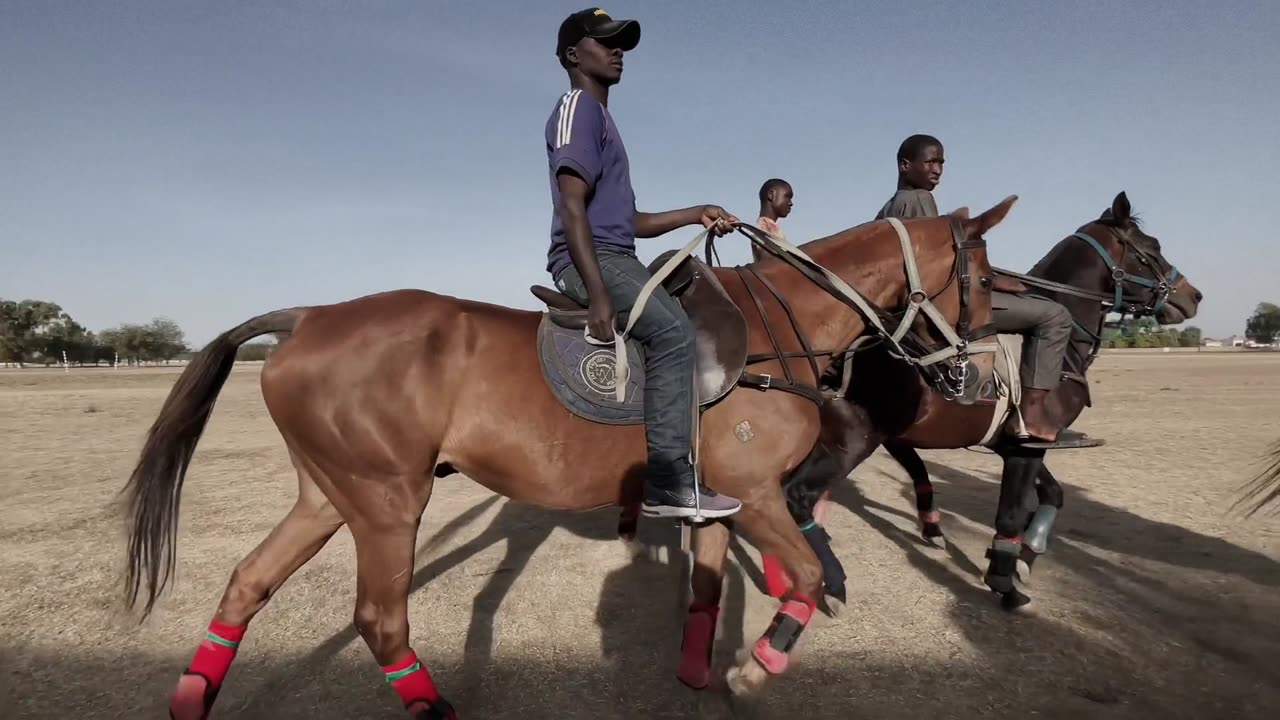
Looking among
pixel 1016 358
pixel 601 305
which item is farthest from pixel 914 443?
pixel 601 305

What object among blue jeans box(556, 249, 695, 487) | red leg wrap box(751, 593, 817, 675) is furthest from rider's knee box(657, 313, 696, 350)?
red leg wrap box(751, 593, 817, 675)

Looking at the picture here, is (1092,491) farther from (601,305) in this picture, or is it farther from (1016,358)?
(601,305)

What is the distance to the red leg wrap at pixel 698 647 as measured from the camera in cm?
348

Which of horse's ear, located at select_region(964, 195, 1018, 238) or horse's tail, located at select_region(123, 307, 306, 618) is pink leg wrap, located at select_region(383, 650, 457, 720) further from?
horse's ear, located at select_region(964, 195, 1018, 238)

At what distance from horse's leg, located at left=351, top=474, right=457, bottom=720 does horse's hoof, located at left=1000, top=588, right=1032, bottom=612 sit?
3813mm

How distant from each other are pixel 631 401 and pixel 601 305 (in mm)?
503

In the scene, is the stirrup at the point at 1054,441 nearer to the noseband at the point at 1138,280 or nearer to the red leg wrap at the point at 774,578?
the noseband at the point at 1138,280

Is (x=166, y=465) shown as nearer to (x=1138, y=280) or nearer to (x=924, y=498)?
(x=924, y=498)

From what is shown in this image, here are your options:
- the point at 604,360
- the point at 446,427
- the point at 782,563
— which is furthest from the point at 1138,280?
the point at 446,427

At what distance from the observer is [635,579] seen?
5.29 m

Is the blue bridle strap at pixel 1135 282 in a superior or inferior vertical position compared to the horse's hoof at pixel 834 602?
superior

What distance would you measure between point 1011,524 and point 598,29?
440cm

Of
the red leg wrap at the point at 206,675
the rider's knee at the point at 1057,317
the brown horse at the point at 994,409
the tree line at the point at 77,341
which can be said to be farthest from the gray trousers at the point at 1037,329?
the tree line at the point at 77,341

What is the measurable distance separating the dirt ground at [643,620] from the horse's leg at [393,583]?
1.47ft
